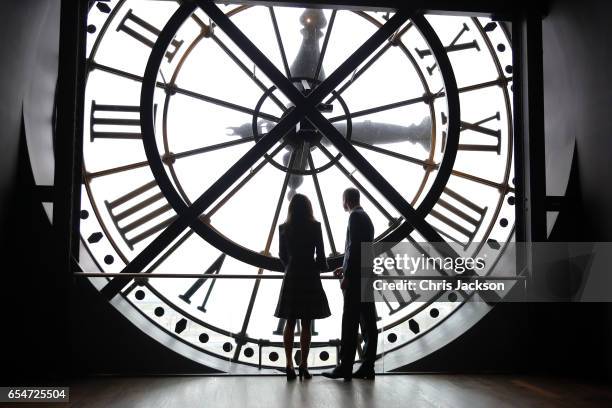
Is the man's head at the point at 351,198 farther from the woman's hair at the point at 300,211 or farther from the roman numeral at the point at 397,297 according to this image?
the roman numeral at the point at 397,297

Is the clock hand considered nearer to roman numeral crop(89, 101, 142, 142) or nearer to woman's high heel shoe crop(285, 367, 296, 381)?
roman numeral crop(89, 101, 142, 142)

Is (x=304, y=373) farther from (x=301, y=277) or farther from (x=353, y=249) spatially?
(x=353, y=249)

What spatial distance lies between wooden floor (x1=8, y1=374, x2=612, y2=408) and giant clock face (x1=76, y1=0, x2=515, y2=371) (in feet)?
0.82

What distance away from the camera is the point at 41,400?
97.5 inches

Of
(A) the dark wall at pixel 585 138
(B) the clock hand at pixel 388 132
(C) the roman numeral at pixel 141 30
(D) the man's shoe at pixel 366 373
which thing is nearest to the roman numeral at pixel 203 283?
(D) the man's shoe at pixel 366 373

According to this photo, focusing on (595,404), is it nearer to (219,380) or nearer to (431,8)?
(219,380)

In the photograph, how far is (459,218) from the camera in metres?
3.89

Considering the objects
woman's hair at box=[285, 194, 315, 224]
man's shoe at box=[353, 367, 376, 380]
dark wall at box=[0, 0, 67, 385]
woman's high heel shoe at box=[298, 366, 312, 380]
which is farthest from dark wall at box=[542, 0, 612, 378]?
dark wall at box=[0, 0, 67, 385]

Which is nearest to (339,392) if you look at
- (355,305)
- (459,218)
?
(355,305)

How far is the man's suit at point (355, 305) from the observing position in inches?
118

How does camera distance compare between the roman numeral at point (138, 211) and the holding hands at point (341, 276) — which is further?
the roman numeral at point (138, 211)

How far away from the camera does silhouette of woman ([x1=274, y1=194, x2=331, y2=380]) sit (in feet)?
9.59

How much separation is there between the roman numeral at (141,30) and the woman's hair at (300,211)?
49.6 inches

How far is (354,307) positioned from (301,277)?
0.29 metres
